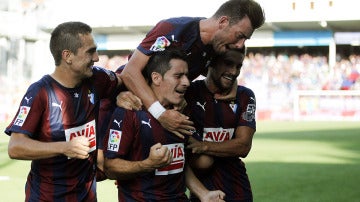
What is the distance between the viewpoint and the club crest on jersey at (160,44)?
14.9 feet

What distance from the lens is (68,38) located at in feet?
14.9

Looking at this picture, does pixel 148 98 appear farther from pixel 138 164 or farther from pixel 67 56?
pixel 67 56

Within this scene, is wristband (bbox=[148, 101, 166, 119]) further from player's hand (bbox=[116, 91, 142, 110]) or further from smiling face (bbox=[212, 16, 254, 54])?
smiling face (bbox=[212, 16, 254, 54])

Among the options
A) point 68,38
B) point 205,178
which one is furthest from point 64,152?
point 205,178

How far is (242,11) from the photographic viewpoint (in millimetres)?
4766

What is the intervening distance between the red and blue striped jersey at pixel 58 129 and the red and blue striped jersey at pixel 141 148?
0.39 meters

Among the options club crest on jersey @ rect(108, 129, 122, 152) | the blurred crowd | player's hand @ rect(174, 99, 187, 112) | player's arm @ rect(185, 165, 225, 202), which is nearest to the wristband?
player's hand @ rect(174, 99, 187, 112)

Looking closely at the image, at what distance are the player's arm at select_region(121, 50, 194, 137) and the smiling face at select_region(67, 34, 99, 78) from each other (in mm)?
244

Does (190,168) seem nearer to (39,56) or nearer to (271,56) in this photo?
(271,56)

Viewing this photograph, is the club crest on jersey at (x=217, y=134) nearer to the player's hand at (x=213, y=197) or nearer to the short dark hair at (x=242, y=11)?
the player's hand at (x=213, y=197)

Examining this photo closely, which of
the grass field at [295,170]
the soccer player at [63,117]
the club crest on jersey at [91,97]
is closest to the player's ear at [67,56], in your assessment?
the soccer player at [63,117]

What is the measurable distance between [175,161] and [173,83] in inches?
19.9

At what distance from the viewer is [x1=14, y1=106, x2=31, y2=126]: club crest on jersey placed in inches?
173

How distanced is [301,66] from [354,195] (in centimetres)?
2673
